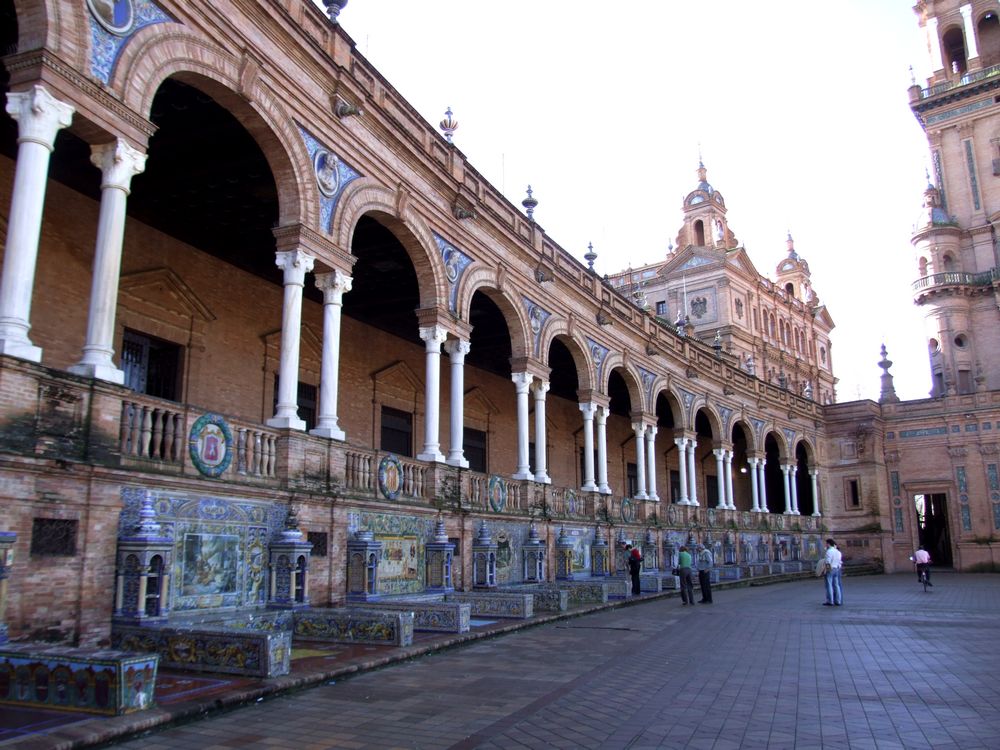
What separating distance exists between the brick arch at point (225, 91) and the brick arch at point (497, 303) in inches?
189

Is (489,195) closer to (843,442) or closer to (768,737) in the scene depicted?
(768,737)

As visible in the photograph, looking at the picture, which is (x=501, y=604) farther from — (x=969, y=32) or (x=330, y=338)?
(x=969, y=32)

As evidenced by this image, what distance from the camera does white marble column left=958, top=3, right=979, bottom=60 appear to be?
143 ft

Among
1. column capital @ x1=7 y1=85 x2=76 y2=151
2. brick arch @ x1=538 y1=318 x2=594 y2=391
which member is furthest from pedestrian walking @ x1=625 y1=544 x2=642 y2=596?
column capital @ x1=7 y1=85 x2=76 y2=151

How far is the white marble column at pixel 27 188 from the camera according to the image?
7770 millimetres

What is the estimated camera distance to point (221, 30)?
1065 cm

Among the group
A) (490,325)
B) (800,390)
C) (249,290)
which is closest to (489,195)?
(490,325)

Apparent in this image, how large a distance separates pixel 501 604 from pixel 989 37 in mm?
46605

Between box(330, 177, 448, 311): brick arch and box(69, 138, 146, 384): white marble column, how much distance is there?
3901 mm

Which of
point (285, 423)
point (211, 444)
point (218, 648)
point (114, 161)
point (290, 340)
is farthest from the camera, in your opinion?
point (290, 340)

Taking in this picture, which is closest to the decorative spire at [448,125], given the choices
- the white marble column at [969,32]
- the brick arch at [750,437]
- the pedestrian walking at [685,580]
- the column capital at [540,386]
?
the column capital at [540,386]

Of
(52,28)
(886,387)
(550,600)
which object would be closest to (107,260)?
(52,28)

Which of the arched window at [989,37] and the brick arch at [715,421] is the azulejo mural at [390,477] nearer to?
the brick arch at [715,421]

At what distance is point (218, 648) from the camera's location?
7.39 meters
